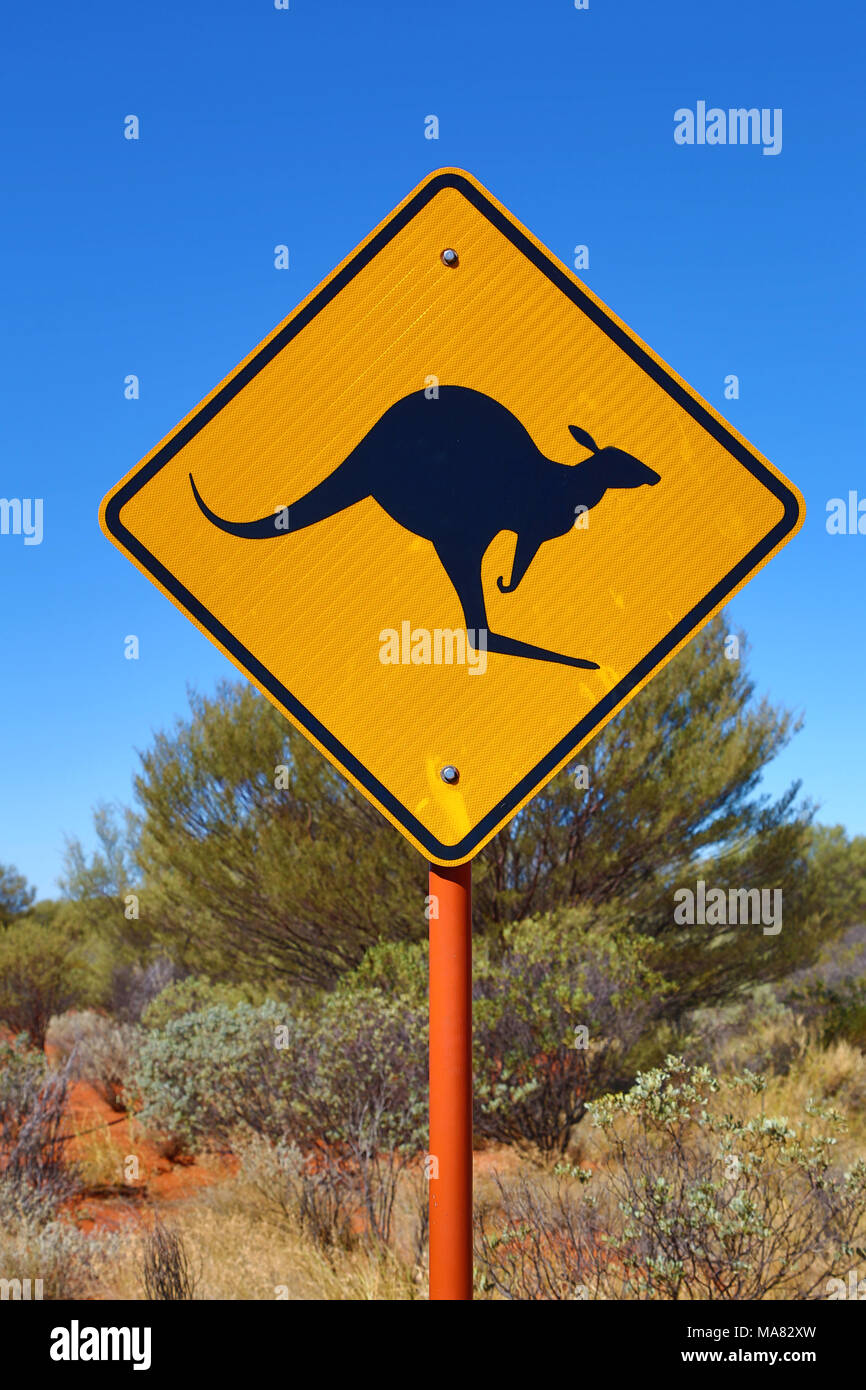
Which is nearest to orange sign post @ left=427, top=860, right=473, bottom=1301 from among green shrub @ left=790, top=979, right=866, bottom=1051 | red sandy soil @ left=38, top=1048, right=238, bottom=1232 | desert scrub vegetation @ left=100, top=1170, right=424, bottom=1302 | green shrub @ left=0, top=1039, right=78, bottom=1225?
desert scrub vegetation @ left=100, top=1170, right=424, bottom=1302

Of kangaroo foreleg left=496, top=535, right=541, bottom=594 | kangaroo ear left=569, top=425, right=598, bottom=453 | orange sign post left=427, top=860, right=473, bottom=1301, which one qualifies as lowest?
orange sign post left=427, top=860, right=473, bottom=1301

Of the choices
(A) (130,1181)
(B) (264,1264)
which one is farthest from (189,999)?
(B) (264,1264)

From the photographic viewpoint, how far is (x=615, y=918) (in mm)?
11695

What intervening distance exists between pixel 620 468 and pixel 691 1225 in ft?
11.3

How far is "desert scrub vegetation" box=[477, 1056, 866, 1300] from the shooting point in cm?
396

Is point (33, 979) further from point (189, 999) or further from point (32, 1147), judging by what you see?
point (32, 1147)

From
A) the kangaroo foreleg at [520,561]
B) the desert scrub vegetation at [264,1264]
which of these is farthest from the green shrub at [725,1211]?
the kangaroo foreleg at [520,561]

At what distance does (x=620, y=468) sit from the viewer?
1.73m

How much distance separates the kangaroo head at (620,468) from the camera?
1.71m

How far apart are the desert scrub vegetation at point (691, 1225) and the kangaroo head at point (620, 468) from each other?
127 inches

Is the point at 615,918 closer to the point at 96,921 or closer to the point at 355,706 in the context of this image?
the point at 355,706

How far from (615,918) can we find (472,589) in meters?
10.6

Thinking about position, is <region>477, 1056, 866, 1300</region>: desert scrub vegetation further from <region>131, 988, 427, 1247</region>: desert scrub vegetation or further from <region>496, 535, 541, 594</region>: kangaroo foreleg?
<region>496, 535, 541, 594</region>: kangaroo foreleg

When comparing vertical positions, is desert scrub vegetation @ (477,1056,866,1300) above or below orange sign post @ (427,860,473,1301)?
below
